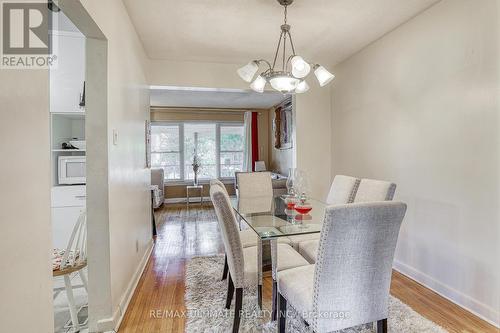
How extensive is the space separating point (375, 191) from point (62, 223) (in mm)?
2961

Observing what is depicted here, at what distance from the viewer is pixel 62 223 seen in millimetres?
2768

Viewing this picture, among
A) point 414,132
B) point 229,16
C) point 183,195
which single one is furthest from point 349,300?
point 183,195

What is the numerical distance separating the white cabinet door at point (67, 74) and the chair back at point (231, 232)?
6.32 feet

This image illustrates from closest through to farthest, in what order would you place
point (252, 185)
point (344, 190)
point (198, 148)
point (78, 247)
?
point (78, 247) → point (344, 190) → point (252, 185) → point (198, 148)

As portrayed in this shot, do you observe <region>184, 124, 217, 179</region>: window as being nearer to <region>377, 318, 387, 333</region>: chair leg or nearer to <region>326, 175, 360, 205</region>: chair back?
<region>326, 175, 360, 205</region>: chair back

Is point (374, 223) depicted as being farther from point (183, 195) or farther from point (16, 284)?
point (183, 195)

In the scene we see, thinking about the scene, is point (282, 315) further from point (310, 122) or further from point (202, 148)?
point (202, 148)

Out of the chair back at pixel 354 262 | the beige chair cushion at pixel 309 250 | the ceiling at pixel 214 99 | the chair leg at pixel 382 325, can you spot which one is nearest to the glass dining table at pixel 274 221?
the beige chair cushion at pixel 309 250

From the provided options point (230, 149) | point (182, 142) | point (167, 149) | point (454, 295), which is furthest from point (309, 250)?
point (167, 149)

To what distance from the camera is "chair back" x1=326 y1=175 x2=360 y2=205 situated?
251cm

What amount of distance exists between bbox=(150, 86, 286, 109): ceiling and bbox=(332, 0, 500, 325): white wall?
8.70 ft

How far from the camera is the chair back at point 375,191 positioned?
6.90ft

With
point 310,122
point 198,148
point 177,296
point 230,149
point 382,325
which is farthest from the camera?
point 230,149

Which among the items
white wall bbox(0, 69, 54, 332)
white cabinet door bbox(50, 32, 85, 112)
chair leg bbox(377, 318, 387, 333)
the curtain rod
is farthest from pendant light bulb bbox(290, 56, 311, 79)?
the curtain rod
